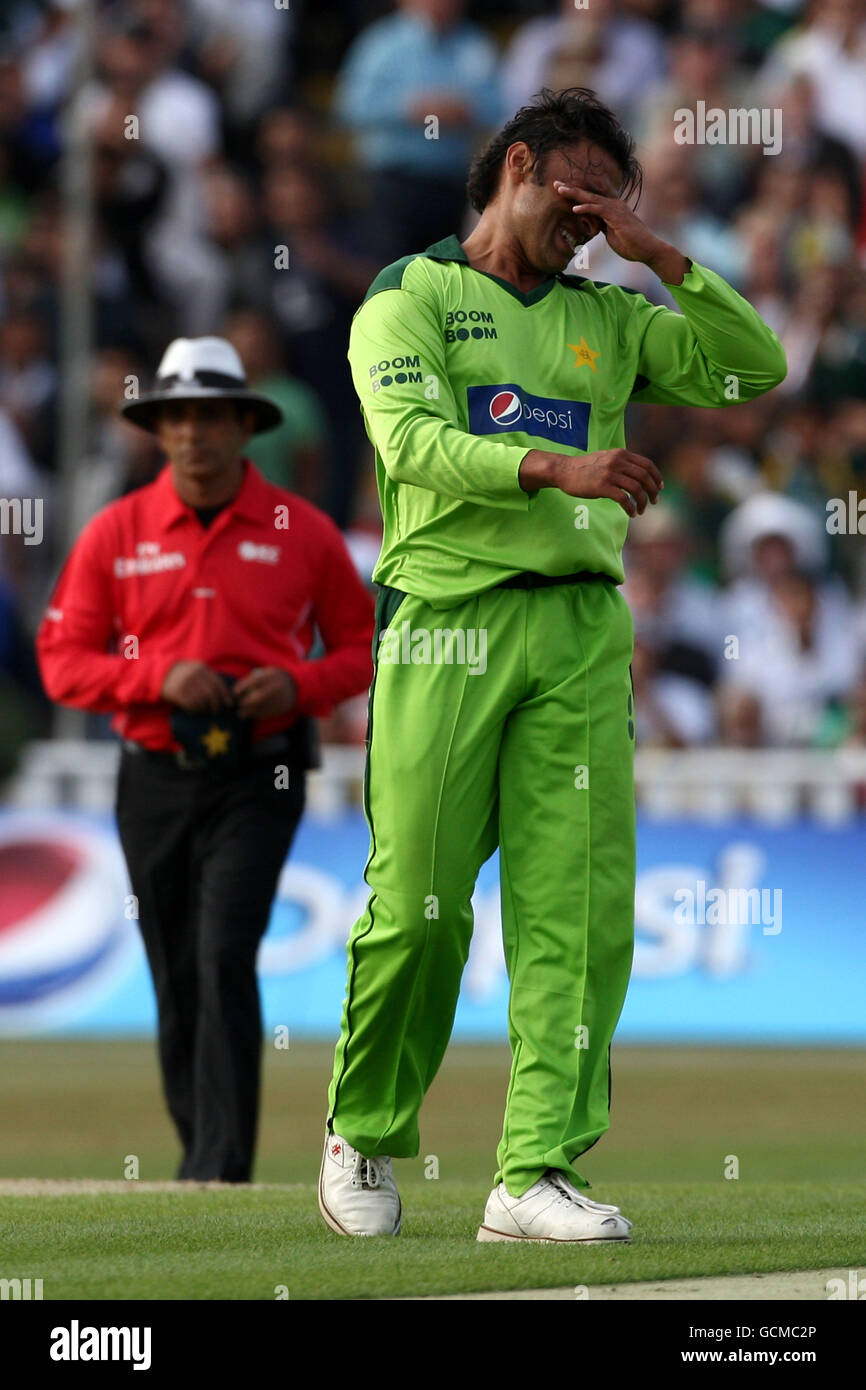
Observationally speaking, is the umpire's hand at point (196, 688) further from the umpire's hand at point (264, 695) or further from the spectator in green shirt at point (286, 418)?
the spectator in green shirt at point (286, 418)

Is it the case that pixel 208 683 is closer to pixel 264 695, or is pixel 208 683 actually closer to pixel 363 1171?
pixel 264 695

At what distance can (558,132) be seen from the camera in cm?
507

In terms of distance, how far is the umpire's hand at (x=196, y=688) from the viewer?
7133 mm

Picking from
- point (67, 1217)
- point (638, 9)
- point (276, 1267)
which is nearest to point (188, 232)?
point (638, 9)

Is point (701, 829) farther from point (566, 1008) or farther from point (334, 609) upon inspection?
point (566, 1008)

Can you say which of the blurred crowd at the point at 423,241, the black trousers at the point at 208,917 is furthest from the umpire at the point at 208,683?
the blurred crowd at the point at 423,241

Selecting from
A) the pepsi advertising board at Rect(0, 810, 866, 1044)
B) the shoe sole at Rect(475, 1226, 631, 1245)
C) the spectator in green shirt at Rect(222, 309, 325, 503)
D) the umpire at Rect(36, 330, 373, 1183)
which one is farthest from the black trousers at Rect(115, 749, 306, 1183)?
the spectator in green shirt at Rect(222, 309, 325, 503)

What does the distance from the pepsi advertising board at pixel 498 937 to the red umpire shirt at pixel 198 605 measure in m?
4.07

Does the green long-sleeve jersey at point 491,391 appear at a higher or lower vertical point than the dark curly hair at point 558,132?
lower

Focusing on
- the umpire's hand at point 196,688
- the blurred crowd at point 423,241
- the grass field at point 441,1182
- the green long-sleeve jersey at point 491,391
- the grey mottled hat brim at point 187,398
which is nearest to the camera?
the grass field at point 441,1182

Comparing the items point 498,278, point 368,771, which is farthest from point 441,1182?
point 498,278

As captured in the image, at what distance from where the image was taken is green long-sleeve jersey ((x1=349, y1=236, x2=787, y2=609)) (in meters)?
4.93
